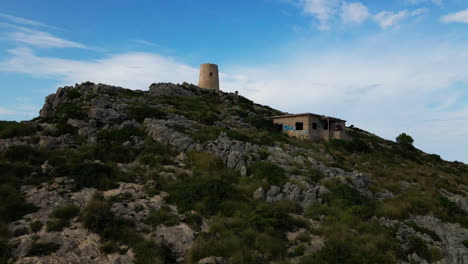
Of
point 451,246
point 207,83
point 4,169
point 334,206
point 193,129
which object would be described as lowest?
point 451,246

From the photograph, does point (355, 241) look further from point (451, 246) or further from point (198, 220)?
point (198, 220)

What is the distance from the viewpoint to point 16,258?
10.7 metres

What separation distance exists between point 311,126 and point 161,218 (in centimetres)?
3322

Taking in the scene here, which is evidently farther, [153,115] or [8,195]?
[153,115]

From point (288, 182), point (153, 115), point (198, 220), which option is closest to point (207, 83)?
point (153, 115)

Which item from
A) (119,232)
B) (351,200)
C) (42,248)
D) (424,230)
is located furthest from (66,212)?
(424,230)

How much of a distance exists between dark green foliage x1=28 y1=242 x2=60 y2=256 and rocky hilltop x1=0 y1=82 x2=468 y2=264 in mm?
37

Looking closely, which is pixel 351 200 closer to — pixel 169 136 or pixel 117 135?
pixel 169 136

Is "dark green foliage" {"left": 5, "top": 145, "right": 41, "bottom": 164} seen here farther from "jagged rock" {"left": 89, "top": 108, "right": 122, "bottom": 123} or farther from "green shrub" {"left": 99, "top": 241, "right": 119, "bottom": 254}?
"green shrub" {"left": 99, "top": 241, "right": 119, "bottom": 254}

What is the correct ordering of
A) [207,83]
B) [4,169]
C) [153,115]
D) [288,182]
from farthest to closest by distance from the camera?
1. [207,83]
2. [153,115]
3. [288,182]
4. [4,169]

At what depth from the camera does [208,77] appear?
220ft

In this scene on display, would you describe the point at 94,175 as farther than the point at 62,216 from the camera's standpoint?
Yes

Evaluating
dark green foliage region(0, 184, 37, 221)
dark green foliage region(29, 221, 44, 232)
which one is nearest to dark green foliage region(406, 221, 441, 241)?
dark green foliage region(29, 221, 44, 232)

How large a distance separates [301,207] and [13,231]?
550 inches
